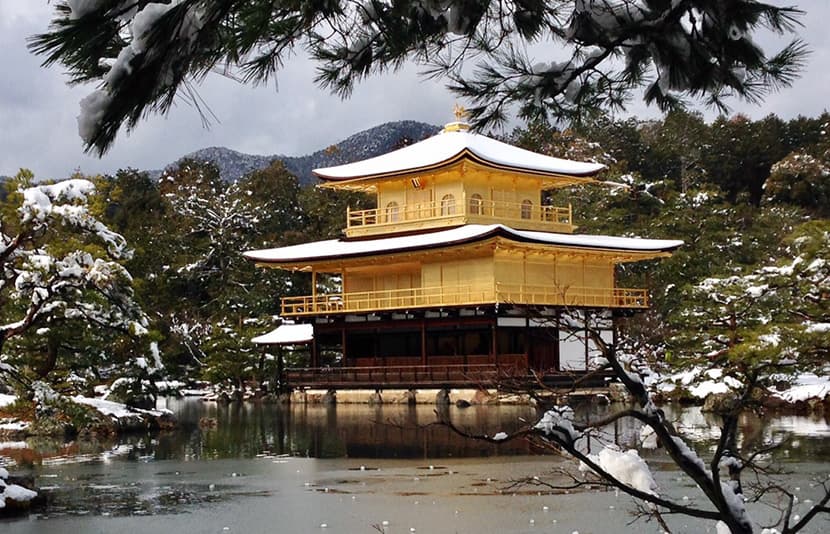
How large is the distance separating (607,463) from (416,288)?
26.3 meters

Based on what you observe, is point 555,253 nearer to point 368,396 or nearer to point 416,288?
point 416,288

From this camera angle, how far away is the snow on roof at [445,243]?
2911 cm

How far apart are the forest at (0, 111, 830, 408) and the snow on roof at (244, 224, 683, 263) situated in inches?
90.7

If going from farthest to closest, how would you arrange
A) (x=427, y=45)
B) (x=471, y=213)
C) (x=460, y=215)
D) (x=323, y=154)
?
(x=323, y=154)
(x=471, y=213)
(x=460, y=215)
(x=427, y=45)

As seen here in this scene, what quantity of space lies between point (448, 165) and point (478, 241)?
353 cm

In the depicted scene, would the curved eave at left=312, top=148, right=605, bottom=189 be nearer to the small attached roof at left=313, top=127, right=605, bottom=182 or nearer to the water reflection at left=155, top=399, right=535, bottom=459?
the small attached roof at left=313, top=127, right=605, bottom=182

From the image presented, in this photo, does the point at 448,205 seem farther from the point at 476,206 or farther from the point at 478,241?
the point at 478,241

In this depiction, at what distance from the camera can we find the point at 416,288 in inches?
1231

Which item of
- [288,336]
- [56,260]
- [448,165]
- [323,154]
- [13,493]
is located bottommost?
[13,493]

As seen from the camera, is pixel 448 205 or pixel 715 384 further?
pixel 448 205

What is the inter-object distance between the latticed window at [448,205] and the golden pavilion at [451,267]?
43 mm

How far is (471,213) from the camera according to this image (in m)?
32.6

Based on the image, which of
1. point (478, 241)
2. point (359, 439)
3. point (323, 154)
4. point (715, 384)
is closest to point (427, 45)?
point (359, 439)

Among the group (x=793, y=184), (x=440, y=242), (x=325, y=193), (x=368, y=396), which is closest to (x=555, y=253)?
(x=440, y=242)
